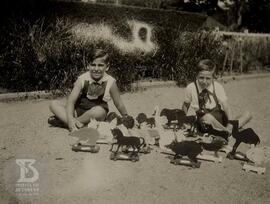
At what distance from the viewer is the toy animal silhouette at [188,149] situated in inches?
183

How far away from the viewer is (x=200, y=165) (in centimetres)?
471

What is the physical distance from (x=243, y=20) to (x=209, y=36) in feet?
38.4

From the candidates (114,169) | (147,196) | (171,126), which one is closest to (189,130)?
(171,126)

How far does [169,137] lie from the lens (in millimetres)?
5094

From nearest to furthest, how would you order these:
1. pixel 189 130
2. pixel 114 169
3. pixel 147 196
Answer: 1. pixel 147 196
2. pixel 114 169
3. pixel 189 130

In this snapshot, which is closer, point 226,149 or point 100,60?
point 226,149

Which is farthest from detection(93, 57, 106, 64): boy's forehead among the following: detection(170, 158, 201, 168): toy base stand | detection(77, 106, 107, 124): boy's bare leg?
detection(170, 158, 201, 168): toy base stand

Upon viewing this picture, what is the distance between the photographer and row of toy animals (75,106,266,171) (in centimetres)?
471

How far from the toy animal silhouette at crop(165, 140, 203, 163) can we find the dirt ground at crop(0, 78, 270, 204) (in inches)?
5.9

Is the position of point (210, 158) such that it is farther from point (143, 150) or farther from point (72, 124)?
point (72, 124)

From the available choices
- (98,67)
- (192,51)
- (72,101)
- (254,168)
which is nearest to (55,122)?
(72,101)

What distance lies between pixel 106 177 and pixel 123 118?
128cm

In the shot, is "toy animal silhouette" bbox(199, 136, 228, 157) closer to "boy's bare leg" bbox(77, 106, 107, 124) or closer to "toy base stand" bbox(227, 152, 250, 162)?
Answer: "toy base stand" bbox(227, 152, 250, 162)

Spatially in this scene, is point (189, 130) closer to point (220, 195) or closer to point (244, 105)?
point (220, 195)
